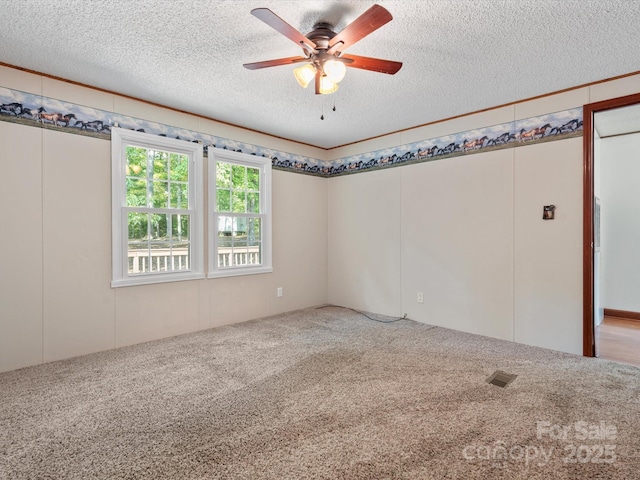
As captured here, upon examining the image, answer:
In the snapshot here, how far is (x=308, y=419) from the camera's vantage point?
1997 mm

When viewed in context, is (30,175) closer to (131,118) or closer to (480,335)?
(131,118)

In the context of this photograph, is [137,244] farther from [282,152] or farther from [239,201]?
[282,152]

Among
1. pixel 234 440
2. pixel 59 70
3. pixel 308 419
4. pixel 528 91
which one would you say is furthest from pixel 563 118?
pixel 59 70

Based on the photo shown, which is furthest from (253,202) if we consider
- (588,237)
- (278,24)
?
(588,237)

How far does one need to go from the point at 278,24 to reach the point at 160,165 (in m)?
Result: 2.44

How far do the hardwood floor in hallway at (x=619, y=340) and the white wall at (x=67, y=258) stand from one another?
4.20 m

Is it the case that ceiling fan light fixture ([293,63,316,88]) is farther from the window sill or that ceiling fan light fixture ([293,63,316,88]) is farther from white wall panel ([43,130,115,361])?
the window sill

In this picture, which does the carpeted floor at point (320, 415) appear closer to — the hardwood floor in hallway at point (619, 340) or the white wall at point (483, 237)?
the hardwood floor in hallway at point (619, 340)

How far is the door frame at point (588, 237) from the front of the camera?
3027mm

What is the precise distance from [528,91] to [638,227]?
9.67 feet

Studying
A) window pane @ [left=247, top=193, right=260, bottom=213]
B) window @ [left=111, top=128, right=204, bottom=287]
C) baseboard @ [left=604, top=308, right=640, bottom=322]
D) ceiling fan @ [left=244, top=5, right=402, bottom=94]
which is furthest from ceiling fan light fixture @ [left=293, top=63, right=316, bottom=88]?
baseboard @ [left=604, top=308, right=640, bottom=322]

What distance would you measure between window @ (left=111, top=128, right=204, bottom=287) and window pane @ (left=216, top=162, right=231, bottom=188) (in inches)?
10.8

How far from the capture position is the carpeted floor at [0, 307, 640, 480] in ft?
5.26

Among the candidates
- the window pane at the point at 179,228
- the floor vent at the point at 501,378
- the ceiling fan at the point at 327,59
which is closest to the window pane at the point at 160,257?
the window pane at the point at 179,228
